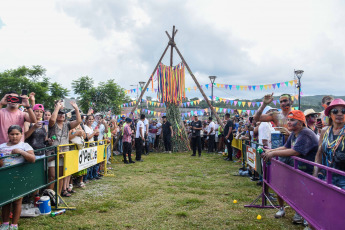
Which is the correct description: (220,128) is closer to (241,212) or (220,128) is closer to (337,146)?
(241,212)

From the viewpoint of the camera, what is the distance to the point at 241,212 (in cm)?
487

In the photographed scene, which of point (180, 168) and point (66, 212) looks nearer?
point (66, 212)

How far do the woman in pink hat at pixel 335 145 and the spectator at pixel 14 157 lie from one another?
4.09m

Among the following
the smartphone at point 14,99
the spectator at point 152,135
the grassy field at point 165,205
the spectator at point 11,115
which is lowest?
the grassy field at point 165,205

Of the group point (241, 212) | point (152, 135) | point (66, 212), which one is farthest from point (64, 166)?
point (152, 135)

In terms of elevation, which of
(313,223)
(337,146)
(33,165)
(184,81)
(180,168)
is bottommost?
(180,168)

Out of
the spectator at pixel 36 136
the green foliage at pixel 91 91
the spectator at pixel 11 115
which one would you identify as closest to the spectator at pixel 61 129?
the spectator at pixel 36 136

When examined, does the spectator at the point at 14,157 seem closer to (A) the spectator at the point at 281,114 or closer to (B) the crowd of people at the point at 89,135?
(B) the crowd of people at the point at 89,135

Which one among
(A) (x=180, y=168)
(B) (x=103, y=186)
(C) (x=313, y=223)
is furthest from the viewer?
(A) (x=180, y=168)

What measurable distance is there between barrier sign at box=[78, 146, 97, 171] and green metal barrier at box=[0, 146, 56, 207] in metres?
1.43

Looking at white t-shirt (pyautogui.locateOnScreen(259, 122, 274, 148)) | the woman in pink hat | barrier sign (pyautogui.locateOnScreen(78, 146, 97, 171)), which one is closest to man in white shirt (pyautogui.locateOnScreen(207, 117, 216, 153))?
white t-shirt (pyautogui.locateOnScreen(259, 122, 274, 148))

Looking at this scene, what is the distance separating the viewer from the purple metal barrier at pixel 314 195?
2.33 meters

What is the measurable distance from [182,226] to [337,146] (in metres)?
2.54

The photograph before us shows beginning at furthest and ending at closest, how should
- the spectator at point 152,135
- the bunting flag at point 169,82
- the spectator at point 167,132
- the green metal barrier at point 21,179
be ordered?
the spectator at point 152,135 < the bunting flag at point 169,82 < the spectator at point 167,132 < the green metal barrier at point 21,179
